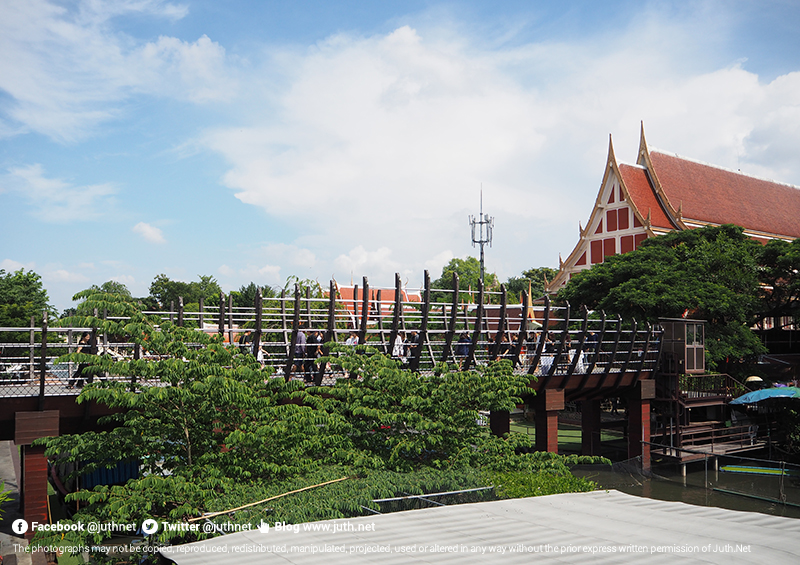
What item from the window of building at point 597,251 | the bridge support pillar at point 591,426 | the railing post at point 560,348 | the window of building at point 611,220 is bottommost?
the bridge support pillar at point 591,426

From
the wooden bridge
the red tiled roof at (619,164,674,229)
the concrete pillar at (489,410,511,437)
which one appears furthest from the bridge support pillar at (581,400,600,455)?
the red tiled roof at (619,164,674,229)

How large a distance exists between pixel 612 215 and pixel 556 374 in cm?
2768

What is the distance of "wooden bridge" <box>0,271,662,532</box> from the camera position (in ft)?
42.2

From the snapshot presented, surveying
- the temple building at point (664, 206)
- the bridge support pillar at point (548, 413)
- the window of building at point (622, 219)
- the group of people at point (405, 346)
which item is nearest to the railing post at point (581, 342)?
the bridge support pillar at point (548, 413)

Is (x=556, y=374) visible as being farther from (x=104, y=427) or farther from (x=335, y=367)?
(x=104, y=427)

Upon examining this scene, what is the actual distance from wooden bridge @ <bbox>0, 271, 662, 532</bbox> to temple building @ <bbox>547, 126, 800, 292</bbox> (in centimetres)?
1714

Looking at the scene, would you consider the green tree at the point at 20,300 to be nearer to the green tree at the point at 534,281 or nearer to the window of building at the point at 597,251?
the window of building at the point at 597,251

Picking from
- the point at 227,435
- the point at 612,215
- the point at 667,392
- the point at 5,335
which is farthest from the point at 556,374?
the point at 5,335

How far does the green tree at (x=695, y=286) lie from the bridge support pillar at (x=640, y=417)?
444 centimetres

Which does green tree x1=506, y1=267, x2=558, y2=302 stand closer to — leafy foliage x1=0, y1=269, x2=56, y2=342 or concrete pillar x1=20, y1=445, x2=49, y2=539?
leafy foliage x1=0, y1=269, x2=56, y2=342

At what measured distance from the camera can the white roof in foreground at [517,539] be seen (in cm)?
682

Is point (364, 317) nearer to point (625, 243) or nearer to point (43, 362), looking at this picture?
point (43, 362)

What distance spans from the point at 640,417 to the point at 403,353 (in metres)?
11.5

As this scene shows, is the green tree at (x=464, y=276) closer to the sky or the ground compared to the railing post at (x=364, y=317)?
closer to the sky
